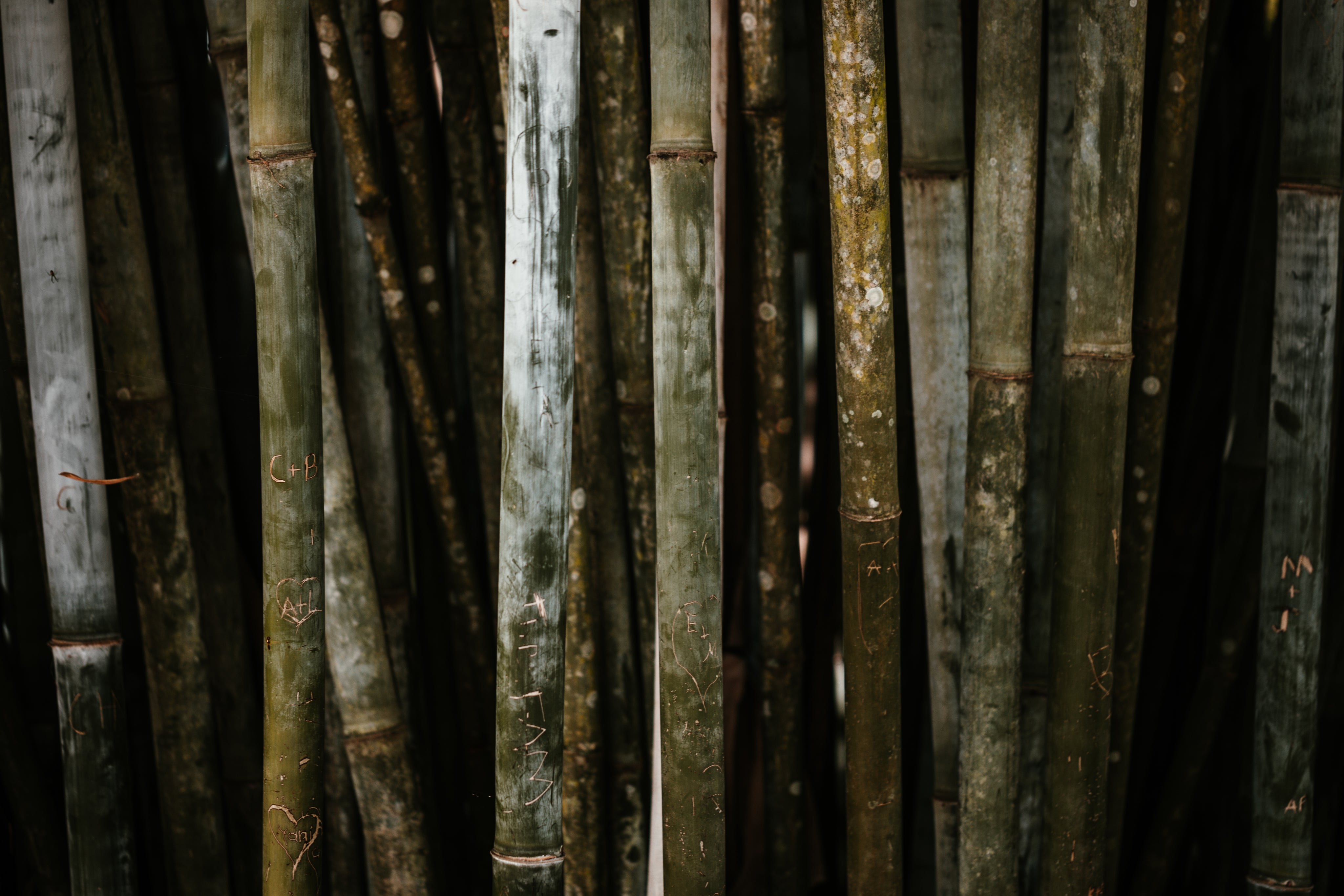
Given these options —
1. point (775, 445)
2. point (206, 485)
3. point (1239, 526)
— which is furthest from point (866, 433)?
point (206, 485)

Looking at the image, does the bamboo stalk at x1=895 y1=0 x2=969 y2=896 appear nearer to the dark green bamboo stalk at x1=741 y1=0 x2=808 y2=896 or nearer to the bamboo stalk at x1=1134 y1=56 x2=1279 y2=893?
the dark green bamboo stalk at x1=741 y1=0 x2=808 y2=896

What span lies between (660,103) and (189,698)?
108cm

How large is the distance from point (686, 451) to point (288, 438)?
406 mm

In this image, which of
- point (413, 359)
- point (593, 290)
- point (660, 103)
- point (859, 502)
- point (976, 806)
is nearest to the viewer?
point (660, 103)

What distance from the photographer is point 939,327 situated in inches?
46.9

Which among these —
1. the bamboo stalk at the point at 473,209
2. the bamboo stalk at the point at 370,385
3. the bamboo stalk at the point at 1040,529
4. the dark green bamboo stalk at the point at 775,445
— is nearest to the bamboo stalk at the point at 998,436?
the bamboo stalk at the point at 1040,529

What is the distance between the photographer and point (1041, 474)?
131 cm

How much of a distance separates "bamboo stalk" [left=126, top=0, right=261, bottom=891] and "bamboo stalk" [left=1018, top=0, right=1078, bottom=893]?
1159mm

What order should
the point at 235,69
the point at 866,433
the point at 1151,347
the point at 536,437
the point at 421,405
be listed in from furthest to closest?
the point at 421,405
the point at 1151,347
the point at 235,69
the point at 866,433
the point at 536,437

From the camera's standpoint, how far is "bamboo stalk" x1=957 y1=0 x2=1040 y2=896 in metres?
1.04

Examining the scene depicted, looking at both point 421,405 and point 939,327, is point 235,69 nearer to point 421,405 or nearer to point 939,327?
point 421,405

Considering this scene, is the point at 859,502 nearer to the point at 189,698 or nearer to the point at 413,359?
the point at 413,359

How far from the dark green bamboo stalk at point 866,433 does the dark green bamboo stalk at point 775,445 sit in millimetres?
258

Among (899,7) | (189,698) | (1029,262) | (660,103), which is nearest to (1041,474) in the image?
(1029,262)
